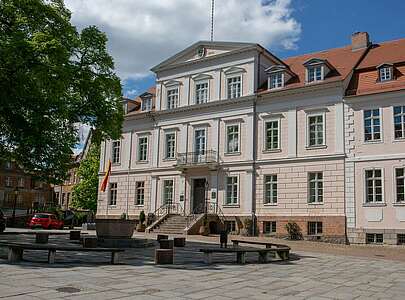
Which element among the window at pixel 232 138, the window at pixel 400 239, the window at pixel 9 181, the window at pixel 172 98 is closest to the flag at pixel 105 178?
the window at pixel 172 98

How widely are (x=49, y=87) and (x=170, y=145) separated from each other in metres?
19.5

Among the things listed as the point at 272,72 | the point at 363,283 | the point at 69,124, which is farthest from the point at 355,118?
the point at 363,283

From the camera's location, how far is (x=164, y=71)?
38.0 meters

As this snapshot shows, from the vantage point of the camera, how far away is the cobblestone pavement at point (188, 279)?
873 centimetres

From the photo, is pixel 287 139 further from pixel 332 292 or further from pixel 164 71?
pixel 332 292

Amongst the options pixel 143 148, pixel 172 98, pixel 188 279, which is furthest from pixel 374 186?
pixel 188 279

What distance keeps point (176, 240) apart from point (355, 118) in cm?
1392

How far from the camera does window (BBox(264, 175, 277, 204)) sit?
31.0 metres

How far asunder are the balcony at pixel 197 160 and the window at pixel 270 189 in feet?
12.8

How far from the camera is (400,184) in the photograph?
2616 cm

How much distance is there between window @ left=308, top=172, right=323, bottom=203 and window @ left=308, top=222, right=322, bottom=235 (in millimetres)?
1370

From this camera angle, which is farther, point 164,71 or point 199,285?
point 164,71

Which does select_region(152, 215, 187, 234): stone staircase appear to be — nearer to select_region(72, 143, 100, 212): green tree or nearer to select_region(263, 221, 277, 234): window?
select_region(263, 221, 277, 234): window

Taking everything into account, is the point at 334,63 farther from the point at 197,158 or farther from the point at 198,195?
the point at 198,195
